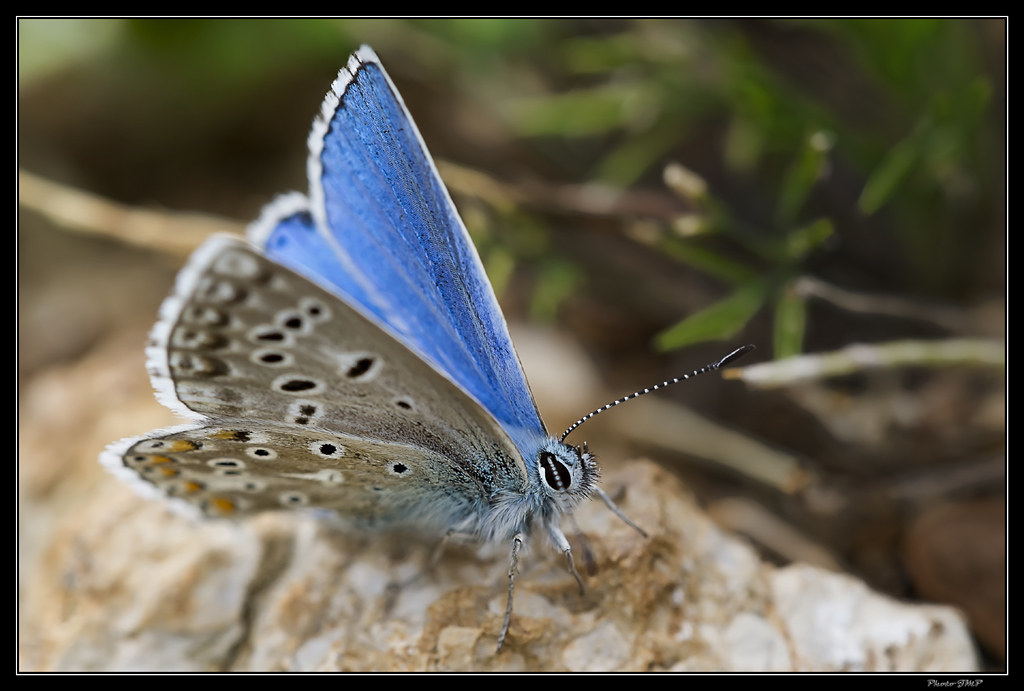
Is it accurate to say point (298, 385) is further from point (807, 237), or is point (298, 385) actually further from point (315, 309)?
point (807, 237)

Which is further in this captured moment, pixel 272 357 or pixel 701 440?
pixel 701 440

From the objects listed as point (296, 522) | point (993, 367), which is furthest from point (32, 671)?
point (993, 367)

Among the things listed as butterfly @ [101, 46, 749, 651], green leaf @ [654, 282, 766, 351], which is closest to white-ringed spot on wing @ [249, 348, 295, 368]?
butterfly @ [101, 46, 749, 651]

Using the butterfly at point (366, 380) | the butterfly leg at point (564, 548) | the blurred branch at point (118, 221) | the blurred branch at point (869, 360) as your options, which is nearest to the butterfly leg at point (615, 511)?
the butterfly at point (366, 380)

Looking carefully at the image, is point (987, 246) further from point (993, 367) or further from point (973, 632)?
point (973, 632)

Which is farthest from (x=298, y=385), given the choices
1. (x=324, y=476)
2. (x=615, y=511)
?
(x=615, y=511)

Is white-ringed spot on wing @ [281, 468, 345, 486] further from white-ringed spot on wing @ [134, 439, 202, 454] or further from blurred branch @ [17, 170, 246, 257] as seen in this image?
blurred branch @ [17, 170, 246, 257]
